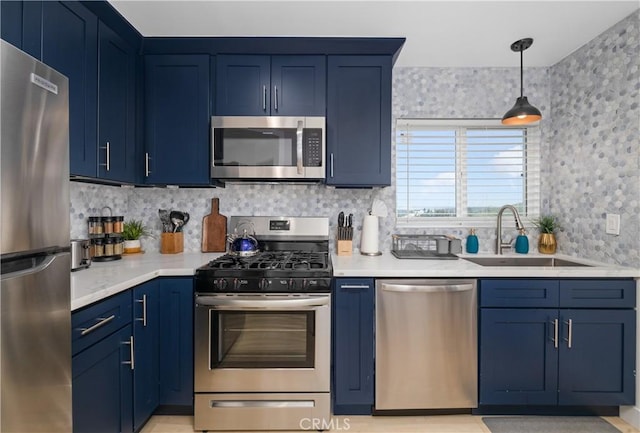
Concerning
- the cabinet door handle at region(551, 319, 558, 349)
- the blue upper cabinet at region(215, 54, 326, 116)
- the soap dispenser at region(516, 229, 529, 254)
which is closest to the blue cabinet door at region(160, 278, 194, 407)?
the blue upper cabinet at region(215, 54, 326, 116)

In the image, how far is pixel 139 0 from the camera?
1831 mm

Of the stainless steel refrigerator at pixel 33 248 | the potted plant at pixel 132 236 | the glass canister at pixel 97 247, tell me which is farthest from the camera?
the potted plant at pixel 132 236

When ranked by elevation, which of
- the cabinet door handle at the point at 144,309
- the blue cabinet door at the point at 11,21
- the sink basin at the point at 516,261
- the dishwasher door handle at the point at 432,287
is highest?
the blue cabinet door at the point at 11,21

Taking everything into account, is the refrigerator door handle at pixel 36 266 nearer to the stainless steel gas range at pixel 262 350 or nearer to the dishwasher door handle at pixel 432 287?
the stainless steel gas range at pixel 262 350

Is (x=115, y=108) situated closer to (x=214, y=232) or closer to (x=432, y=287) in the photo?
(x=214, y=232)

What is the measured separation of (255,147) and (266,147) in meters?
0.08

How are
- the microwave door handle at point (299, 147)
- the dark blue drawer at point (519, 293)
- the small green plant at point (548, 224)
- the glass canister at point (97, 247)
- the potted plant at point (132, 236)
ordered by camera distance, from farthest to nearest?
the small green plant at point (548, 224) → the potted plant at point (132, 236) → the microwave door handle at point (299, 147) → the glass canister at point (97, 247) → the dark blue drawer at point (519, 293)

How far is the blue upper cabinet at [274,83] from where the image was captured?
7.39ft

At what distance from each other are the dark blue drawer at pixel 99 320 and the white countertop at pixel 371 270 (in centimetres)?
6

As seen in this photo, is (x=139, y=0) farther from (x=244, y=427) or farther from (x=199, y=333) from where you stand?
(x=244, y=427)

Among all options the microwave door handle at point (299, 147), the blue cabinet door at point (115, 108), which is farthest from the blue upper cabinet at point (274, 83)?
the blue cabinet door at point (115, 108)

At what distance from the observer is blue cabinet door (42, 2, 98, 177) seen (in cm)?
148

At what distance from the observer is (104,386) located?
1.46 metres

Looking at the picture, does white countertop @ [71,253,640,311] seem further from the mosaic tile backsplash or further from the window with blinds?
the window with blinds
